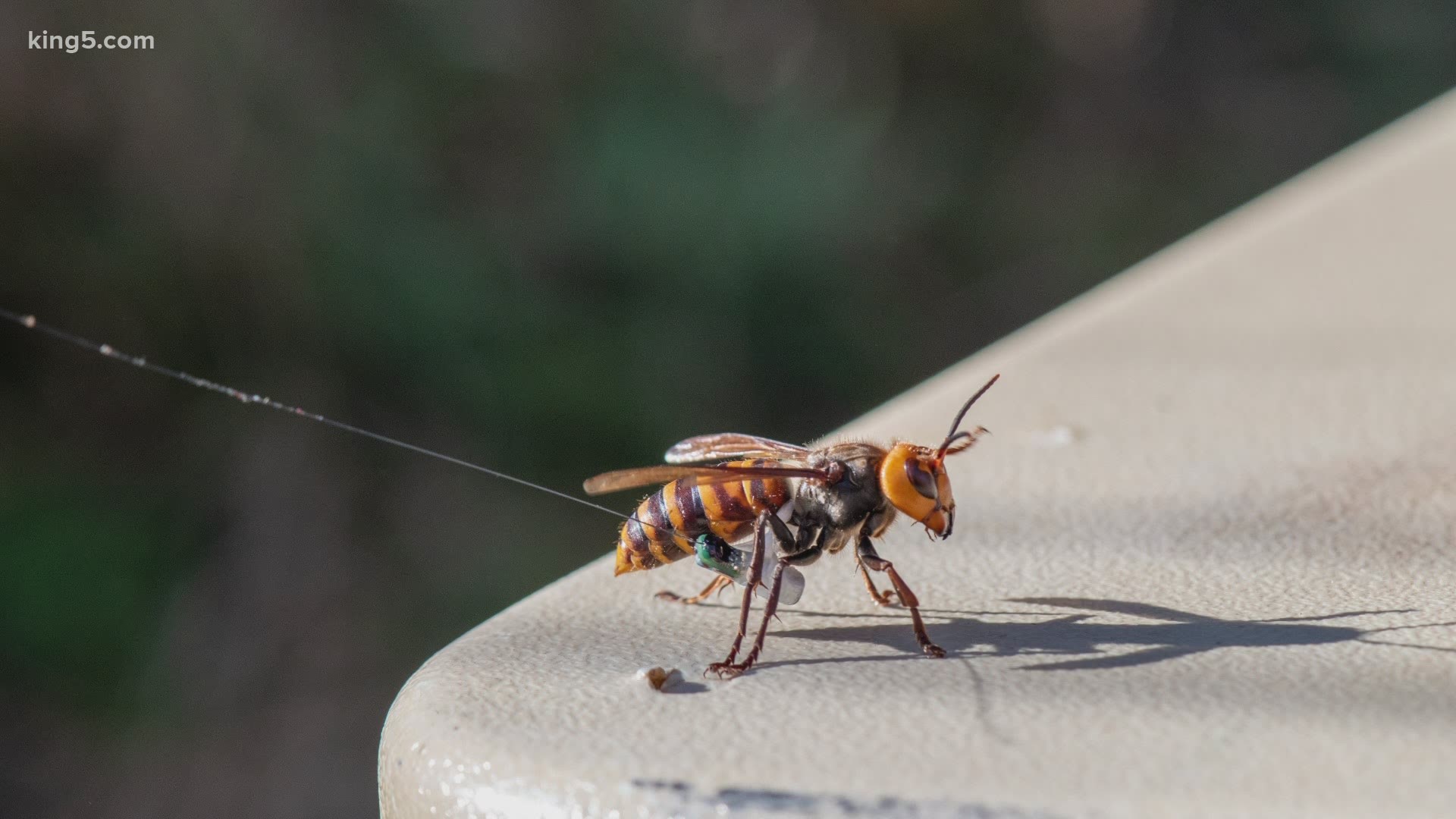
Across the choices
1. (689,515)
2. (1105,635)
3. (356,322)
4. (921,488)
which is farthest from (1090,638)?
(356,322)

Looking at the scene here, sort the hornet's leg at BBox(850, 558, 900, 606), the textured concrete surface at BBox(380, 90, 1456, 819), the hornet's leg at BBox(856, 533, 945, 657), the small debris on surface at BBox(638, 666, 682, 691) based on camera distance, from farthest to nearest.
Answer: the hornet's leg at BBox(850, 558, 900, 606) < the hornet's leg at BBox(856, 533, 945, 657) < the small debris on surface at BBox(638, 666, 682, 691) < the textured concrete surface at BBox(380, 90, 1456, 819)

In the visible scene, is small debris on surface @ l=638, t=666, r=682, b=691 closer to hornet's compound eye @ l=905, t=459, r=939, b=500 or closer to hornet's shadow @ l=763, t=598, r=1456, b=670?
hornet's shadow @ l=763, t=598, r=1456, b=670

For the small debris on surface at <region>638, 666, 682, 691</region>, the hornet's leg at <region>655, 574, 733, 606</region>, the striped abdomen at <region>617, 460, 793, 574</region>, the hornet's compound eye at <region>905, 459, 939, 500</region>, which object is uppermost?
the hornet's compound eye at <region>905, 459, 939, 500</region>

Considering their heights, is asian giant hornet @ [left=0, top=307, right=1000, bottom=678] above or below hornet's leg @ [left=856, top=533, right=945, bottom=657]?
above

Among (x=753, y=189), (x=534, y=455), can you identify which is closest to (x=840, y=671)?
(x=534, y=455)

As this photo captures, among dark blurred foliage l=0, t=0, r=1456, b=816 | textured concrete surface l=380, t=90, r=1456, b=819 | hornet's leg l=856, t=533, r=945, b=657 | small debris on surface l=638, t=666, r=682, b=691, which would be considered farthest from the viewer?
dark blurred foliage l=0, t=0, r=1456, b=816

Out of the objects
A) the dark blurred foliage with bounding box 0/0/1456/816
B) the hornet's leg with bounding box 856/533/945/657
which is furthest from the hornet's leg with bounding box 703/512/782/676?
the dark blurred foliage with bounding box 0/0/1456/816
